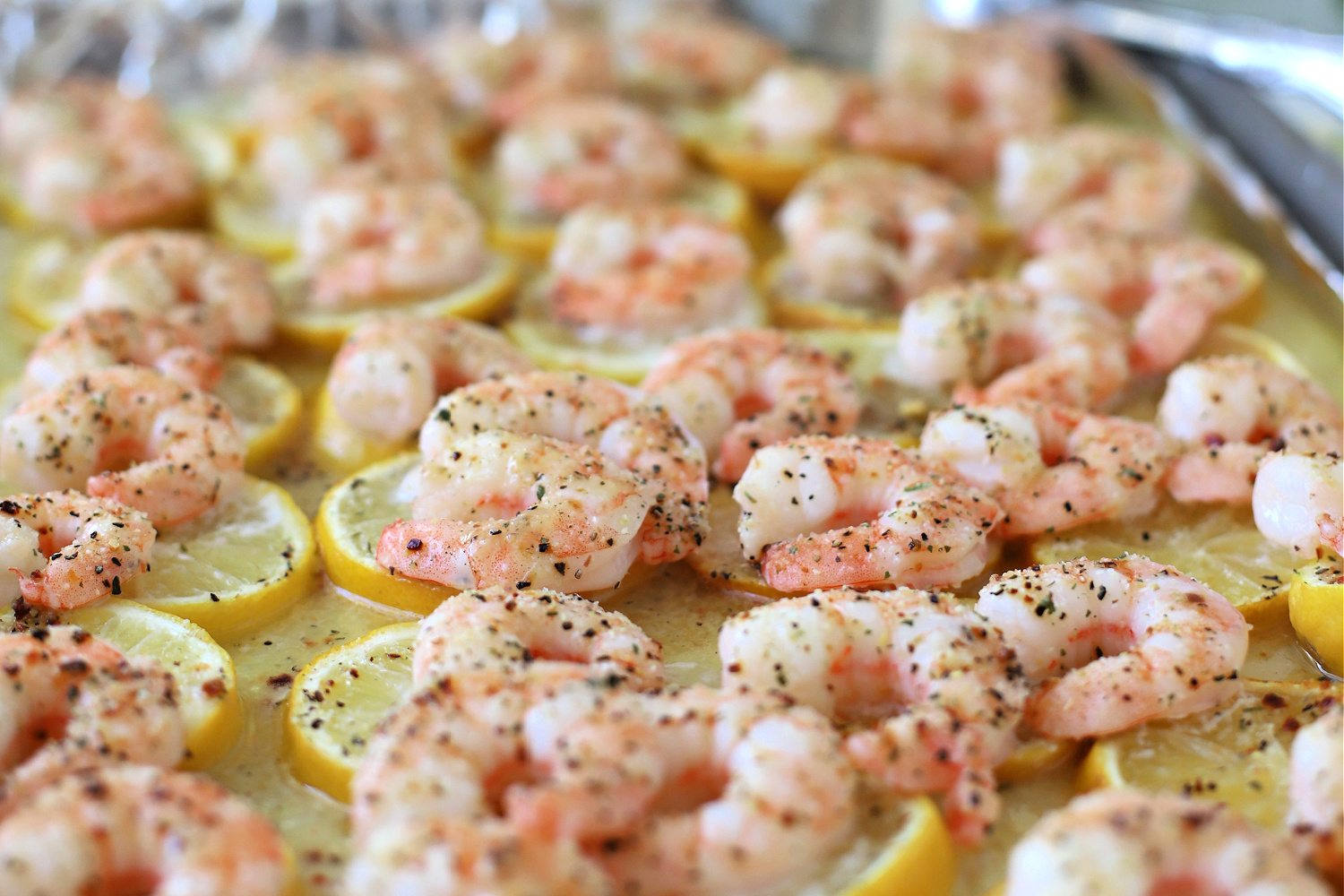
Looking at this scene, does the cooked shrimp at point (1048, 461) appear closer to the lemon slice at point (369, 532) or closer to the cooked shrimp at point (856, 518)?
the cooked shrimp at point (856, 518)

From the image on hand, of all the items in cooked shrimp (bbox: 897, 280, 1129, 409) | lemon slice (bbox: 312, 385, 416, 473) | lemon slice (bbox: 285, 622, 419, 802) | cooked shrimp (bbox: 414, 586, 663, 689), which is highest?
cooked shrimp (bbox: 897, 280, 1129, 409)

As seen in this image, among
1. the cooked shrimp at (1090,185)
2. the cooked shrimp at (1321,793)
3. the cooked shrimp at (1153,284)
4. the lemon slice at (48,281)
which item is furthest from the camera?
the cooked shrimp at (1090,185)

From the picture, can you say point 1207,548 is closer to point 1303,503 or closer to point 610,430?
point 1303,503

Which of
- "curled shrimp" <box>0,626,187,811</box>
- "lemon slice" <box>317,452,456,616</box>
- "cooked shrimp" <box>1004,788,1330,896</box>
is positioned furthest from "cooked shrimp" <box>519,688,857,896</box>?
"lemon slice" <box>317,452,456,616</box>

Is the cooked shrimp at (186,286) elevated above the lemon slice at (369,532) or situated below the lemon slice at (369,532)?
above

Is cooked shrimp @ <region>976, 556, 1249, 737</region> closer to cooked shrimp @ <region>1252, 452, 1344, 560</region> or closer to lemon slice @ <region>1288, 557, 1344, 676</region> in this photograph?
lemon slice @ <region>1288, 557, 1344, 676</region>

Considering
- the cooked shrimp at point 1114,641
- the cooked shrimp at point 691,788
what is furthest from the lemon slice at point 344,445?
the cooked shrimp at point 1114,641
